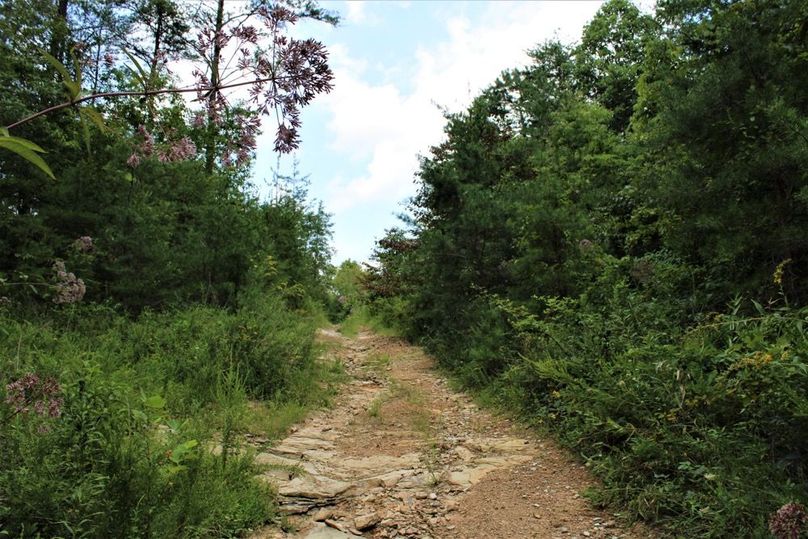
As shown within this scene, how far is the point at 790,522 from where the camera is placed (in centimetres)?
206

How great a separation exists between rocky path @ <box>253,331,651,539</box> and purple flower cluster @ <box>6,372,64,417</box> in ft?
4.31

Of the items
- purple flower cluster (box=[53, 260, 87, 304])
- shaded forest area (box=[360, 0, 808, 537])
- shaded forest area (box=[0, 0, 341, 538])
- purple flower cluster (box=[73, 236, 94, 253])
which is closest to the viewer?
shaded forest area (box=[0, 0, 341, 538])

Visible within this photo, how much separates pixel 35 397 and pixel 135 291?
5006 mm

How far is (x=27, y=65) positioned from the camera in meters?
6.15

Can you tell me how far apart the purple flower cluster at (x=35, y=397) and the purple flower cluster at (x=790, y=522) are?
328 cm

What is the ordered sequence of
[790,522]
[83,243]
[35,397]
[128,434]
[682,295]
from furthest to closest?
[83,243]
[682,295]
[128,434]
[35,397]
[790,522]

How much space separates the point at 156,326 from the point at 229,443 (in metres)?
3.38

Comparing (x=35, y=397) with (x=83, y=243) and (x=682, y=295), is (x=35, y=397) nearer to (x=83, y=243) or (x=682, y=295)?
(x=83, y=243)

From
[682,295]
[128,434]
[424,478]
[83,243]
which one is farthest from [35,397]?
[682,295]

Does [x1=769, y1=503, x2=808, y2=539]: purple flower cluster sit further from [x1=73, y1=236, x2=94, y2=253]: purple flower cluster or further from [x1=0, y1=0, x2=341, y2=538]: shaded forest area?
[x1=73, y1=236, x2=94, y2=253]: purple flower cluster

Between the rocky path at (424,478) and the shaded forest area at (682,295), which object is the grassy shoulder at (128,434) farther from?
the shaded forest area at (682,295)

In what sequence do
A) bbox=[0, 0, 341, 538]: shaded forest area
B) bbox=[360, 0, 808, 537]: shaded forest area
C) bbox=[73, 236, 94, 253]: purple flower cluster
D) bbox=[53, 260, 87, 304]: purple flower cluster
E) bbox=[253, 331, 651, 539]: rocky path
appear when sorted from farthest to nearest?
bbox=[73, 236, 94, 253]: purple flower cluster, bbox=[53, 260, 87, 304]: purple flower cluster, bbox=[253, 331, 651, 539]: rocky path, bbox=[360, 0, 808, 537]: shaded forest area, bbox=[0, 0, 341, 538]: shaded forest area

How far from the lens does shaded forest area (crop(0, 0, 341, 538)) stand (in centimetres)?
155

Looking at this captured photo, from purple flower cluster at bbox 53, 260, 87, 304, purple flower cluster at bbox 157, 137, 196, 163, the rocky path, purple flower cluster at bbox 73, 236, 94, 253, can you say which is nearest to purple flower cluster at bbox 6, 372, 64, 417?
the rocky path
